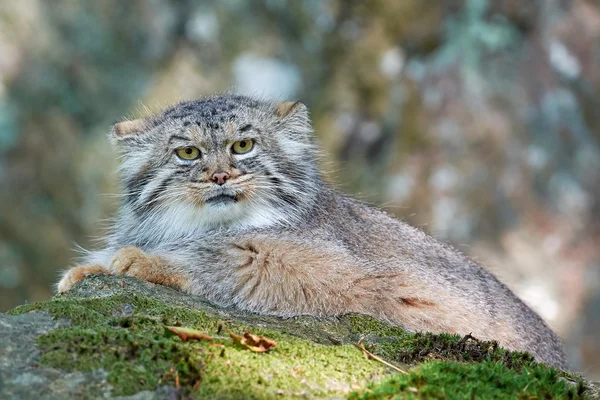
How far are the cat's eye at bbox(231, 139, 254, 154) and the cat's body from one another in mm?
10

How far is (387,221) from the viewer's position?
903 cm

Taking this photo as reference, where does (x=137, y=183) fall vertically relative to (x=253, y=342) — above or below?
above

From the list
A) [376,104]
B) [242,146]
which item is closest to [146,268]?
[242,146]

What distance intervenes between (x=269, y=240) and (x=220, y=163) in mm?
887

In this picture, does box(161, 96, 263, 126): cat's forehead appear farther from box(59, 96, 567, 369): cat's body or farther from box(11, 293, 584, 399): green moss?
box(11, 293, 584, 399): green moss

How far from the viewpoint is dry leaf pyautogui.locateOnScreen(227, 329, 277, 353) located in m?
5.39

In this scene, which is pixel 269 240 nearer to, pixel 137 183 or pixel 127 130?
pixel 137 183

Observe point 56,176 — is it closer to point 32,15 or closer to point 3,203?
point 3,203

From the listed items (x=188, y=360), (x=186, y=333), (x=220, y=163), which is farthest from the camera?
(x=220, y=163)

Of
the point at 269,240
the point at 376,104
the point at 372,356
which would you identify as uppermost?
the point at 376,104

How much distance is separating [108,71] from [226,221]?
12.5m

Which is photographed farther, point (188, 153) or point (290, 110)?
point (290, 110)

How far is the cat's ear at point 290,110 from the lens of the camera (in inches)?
341

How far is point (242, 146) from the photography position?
8055mm
